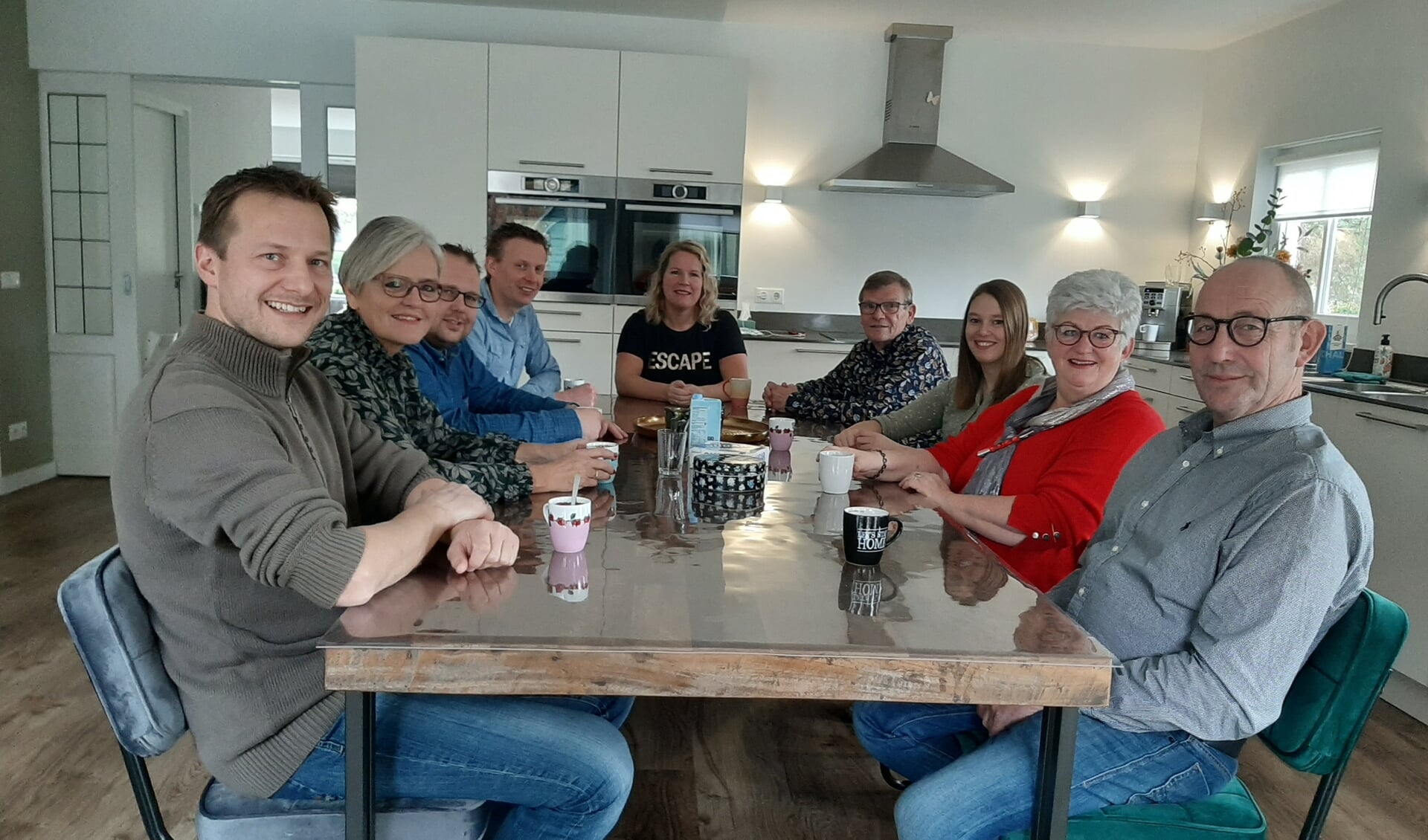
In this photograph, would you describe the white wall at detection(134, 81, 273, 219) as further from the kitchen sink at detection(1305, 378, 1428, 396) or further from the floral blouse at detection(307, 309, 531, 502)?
the kitchen sink at detection(1305, 378, 1428, 396)

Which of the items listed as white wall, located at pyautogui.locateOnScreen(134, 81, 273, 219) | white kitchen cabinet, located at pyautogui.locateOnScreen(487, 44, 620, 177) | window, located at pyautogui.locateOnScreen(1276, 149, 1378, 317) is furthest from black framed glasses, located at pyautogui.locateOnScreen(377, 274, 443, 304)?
white wall, located at pyautogui.locateOnScreen(134, 81, 273, 219)

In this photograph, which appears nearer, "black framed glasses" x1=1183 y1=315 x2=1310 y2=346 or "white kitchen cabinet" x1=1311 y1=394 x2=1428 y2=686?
"black framed glasses" x1=1183 y1=315 x2=1310 y2=346

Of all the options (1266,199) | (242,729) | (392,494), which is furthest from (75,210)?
(1266,199)

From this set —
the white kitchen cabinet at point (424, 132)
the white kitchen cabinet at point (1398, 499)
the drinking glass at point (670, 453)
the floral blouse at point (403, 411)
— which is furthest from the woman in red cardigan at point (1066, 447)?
the white kitchen cabinet at point (424, 132)

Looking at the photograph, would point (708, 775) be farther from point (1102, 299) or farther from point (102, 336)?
point (102, 336)

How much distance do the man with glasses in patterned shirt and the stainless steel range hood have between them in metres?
2.07

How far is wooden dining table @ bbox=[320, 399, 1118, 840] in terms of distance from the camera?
105cm

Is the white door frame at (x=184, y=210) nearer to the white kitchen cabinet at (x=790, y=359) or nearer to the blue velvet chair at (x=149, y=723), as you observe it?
the white kitchen cabinet at (x=790, y=359)

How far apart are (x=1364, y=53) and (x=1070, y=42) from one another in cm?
149

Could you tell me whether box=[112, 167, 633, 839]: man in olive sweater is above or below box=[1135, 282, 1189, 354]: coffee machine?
below

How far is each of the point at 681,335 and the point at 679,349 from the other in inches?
1.9

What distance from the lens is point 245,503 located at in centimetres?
110

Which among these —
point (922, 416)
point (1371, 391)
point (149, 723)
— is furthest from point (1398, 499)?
point (149, 723)

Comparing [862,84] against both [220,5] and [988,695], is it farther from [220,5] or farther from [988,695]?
[988,695]
